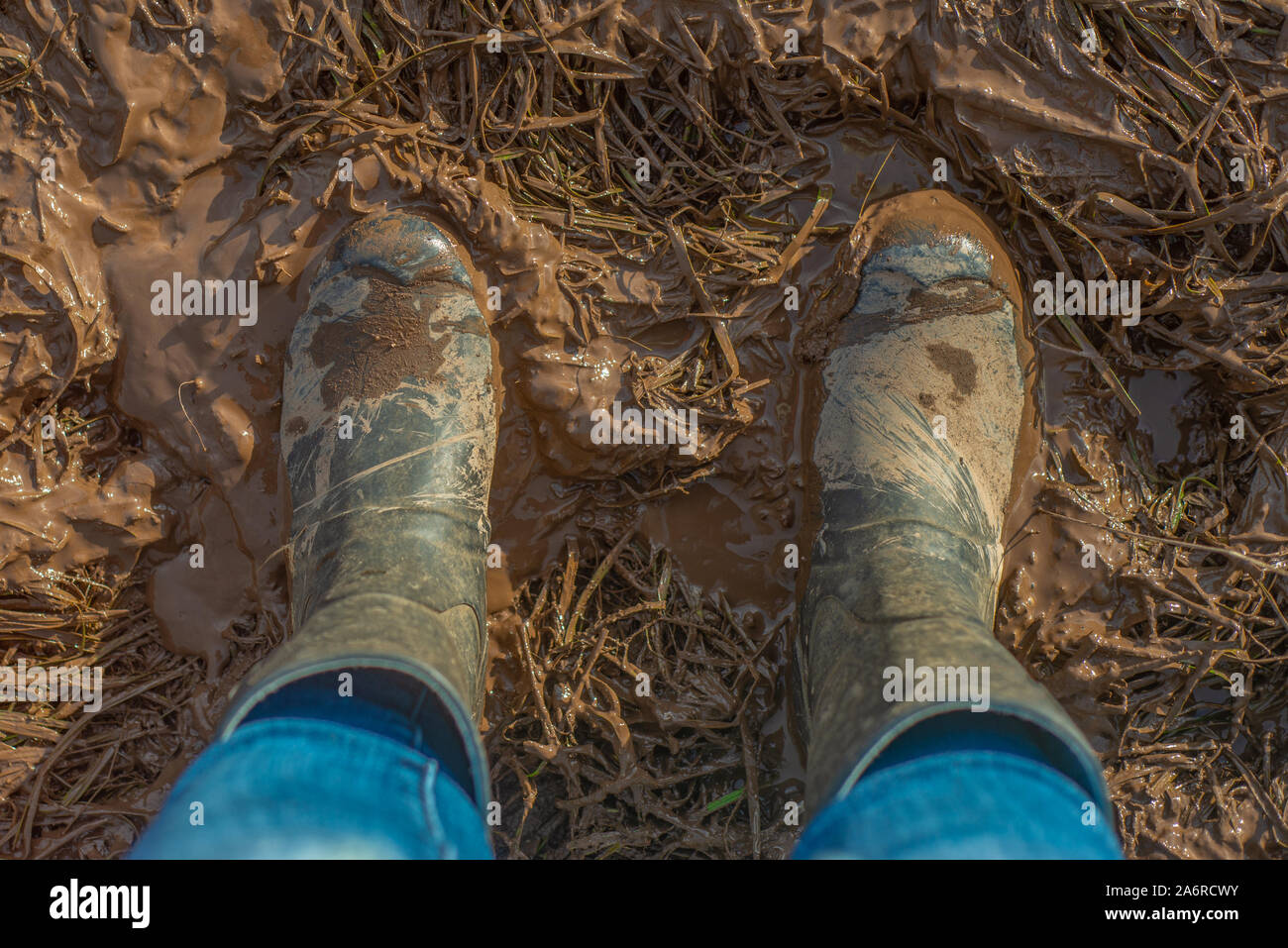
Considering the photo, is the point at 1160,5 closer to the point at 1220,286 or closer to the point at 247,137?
the point at 1220,286

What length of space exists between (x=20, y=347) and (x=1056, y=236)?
224 cm

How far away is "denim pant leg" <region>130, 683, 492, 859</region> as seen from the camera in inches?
38.1

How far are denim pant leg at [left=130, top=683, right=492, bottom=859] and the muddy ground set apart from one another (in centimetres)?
70

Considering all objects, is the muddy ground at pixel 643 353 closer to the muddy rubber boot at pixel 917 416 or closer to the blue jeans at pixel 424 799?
the muddy rubber boot at pixel 917 416

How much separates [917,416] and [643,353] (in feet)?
2.02

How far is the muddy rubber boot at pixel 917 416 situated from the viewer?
1.67m

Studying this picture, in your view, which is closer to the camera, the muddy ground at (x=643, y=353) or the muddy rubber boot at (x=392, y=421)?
the muddy rubber boot at (x=392, y=421)

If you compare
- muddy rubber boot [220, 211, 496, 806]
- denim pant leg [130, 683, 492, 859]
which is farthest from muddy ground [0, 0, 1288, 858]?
denim pant leg [130, 683, 492, 859]

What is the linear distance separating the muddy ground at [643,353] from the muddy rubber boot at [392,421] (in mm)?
79

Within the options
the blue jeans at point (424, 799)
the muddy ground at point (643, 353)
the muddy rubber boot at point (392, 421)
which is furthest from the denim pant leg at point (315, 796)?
the muddy ground at point (643, 353)

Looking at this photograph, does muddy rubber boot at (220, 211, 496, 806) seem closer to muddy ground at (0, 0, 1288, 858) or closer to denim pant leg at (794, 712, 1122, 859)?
muddy ground at (0, 0, 1288, 858)

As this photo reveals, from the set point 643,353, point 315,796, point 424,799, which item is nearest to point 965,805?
point 424,799

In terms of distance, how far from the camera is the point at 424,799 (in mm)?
1103

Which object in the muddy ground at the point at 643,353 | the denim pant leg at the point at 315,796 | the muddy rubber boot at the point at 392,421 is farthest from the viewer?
the muddy ground at the point at 643,353
